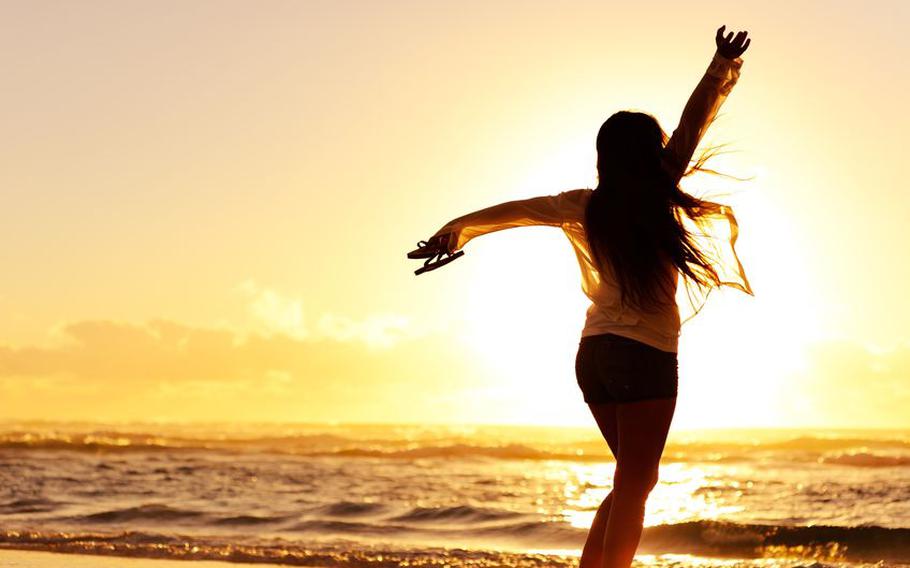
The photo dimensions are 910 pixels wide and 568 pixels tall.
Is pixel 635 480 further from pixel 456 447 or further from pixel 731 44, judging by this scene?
pixel 456 447

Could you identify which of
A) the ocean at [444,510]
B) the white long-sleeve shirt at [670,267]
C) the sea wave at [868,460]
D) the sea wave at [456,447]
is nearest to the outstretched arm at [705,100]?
the white long-sleeve shirt at [670,267]

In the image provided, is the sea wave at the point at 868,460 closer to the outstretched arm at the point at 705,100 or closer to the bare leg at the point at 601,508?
the bare leg at the point at 601,508

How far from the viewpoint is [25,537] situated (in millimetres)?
8656

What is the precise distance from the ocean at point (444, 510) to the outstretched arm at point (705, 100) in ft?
14.7

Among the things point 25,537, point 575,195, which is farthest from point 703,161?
point 25,537

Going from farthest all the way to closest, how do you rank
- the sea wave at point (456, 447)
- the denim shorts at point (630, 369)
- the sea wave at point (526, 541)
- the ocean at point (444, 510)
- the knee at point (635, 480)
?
the sea wave at point (456, 447) < the ocean at point (444, 510) < the sea wave at point (526, 541) < the knee at point (635, 480) < the denim shorts at point (630, 369)

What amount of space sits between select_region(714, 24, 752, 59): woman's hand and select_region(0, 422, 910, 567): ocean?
462 centimetres

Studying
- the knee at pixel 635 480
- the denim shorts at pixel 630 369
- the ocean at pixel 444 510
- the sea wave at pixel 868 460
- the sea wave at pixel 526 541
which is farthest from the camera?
the sea wave at pixel 868 460

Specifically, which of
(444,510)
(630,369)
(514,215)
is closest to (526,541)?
(444,510)

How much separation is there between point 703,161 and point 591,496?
946 cm

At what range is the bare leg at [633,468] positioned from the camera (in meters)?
3.61

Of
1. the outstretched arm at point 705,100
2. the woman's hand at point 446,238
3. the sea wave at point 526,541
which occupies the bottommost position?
the sea wave at point 526,541

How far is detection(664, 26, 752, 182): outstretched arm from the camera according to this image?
3.62m

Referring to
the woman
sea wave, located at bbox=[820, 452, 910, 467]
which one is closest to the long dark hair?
the woman
